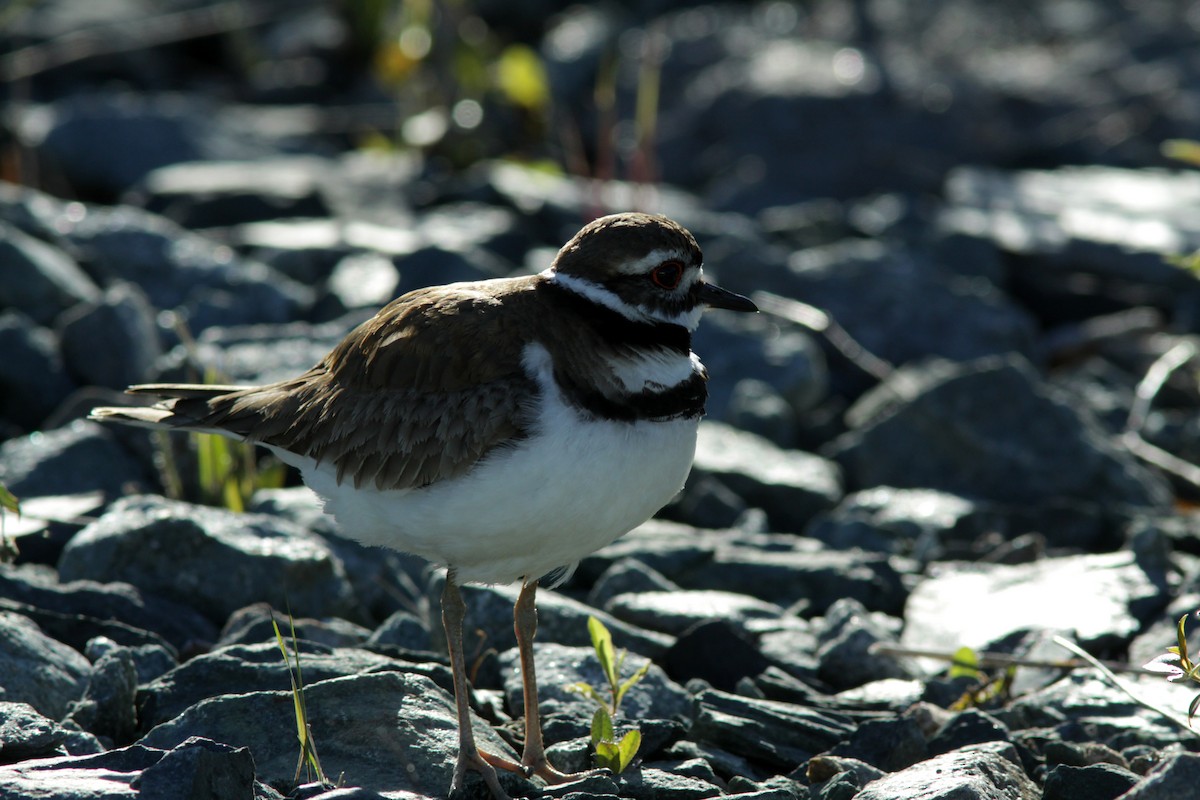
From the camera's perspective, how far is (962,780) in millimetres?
4156

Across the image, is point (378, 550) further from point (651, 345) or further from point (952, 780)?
point (952, 780)

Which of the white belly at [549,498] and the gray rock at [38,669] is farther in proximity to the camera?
the gray rock at [38,669]

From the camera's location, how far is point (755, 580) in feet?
20.9

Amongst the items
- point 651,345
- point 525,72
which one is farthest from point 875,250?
point 651,345

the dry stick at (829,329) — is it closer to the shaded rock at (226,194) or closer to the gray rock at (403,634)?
the gray rock at (403,634)

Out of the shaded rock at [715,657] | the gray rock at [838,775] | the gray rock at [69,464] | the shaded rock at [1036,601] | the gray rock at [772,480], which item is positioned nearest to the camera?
the gray rock at [838,775]

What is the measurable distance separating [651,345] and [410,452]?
0.91 meters

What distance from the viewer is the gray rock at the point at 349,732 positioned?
4.48 metres

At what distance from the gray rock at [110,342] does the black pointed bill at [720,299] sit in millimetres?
3741

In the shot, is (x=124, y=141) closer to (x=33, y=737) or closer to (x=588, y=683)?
(x=588, y=683)

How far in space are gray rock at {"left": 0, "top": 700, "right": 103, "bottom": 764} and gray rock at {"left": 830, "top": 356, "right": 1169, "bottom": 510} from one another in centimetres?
457

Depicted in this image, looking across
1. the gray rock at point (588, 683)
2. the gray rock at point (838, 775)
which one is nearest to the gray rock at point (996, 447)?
the gray rock at point (588, 683)

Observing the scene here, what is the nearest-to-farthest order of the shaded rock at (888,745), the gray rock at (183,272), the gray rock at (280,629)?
the shaded rock at (888,745)
the gray rock at (280,629)
the gray rock at (183,272)

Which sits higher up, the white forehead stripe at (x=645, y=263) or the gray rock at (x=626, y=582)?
the white forehead stripe at (x=645, y=263)
